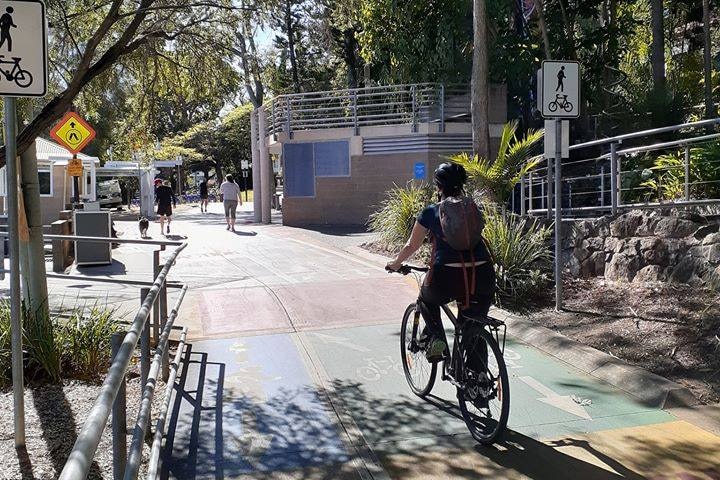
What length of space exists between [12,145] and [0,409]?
7.35 feet

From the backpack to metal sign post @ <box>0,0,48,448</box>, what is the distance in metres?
2.76

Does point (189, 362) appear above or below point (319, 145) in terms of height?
below

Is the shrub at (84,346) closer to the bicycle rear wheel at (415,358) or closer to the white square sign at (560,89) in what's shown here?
the bicycle rear wheel at (415,358)

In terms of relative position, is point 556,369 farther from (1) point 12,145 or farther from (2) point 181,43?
(2) point 181,43

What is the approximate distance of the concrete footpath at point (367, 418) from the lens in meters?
4.40

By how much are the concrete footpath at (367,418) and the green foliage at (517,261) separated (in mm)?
1267

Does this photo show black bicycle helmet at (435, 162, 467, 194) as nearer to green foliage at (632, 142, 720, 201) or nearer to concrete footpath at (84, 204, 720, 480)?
concrete footpath at (84, 204, 720, 480)

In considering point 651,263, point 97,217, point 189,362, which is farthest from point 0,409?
point 97,217

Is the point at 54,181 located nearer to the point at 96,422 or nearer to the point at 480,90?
the point at 480,90

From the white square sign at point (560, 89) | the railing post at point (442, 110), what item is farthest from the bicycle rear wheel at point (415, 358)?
the railing post at point (442, 110)

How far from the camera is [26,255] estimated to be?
6922mm

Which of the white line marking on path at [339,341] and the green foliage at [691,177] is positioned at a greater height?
the green foliage at [691,177]

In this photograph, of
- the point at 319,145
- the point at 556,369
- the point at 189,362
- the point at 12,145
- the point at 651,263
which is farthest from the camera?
the point at 319,145

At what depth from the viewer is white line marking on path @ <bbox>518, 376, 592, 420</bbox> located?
208 inches
